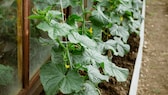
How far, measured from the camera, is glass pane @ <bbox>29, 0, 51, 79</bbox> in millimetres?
2225

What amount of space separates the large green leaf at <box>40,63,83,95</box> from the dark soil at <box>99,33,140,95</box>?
82 centimetres

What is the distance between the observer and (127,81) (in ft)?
9.33

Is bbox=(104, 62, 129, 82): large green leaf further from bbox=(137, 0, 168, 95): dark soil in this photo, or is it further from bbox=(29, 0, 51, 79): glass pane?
bbox=(137, 0, 168, 95): dark soil

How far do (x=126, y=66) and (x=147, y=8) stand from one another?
8.77 ft

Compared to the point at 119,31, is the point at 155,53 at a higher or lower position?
lower

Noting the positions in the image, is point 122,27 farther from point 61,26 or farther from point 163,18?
point 163,18

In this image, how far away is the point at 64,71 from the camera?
6.09ft

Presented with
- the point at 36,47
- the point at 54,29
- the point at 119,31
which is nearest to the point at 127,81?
the point at 119,31

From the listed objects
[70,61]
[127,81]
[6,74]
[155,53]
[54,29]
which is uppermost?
[54,29]

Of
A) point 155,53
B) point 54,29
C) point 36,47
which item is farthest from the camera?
point 155,53

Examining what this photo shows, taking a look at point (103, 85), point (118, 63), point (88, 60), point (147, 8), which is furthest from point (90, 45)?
point (147, 8)

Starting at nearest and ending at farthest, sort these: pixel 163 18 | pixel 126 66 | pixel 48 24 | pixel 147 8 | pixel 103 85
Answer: pixel 48 24
pixel 103 85
pixel 126 66
pixel 163 18
pixel 147 8

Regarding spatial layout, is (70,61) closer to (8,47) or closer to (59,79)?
(59,79)

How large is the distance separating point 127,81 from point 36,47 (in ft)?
2.73
